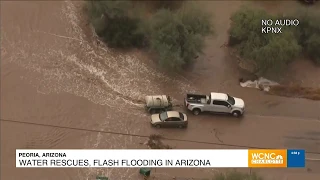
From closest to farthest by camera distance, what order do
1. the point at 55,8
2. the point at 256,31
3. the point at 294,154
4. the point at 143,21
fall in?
the point at 294,154 → the point at 256,31 → the point at 143,21 → the point at 55,8

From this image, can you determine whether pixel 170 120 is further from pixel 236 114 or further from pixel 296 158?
pixel 296 158

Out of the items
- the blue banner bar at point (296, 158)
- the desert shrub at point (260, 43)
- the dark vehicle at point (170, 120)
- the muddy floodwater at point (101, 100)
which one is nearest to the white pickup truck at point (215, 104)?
the muddy floodwater at point (101, 100)

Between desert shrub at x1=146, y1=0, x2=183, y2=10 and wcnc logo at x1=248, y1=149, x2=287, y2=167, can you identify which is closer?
wcnc logo at x1=248, y1=149, x2=287, y2=167

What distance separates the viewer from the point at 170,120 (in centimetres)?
2494

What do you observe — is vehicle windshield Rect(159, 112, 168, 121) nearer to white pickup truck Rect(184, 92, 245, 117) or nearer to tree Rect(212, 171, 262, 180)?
white pickup truck Rect(184, 92, 245, 117)

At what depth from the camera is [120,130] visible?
25031 mm

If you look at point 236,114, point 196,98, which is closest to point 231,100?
point 236,114

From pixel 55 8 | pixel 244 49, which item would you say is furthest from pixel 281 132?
pixel 55 8

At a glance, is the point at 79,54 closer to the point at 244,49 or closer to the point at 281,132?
the point at 244,49

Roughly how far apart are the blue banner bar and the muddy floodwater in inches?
13.8

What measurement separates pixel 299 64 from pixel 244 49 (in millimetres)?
4367

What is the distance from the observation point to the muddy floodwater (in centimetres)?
2423

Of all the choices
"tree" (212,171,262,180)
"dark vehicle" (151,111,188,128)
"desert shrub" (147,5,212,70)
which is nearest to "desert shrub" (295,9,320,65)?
"desert shrub" (147,5,212,70)

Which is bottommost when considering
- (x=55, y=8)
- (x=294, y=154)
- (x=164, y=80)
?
(x=294, y=154)
